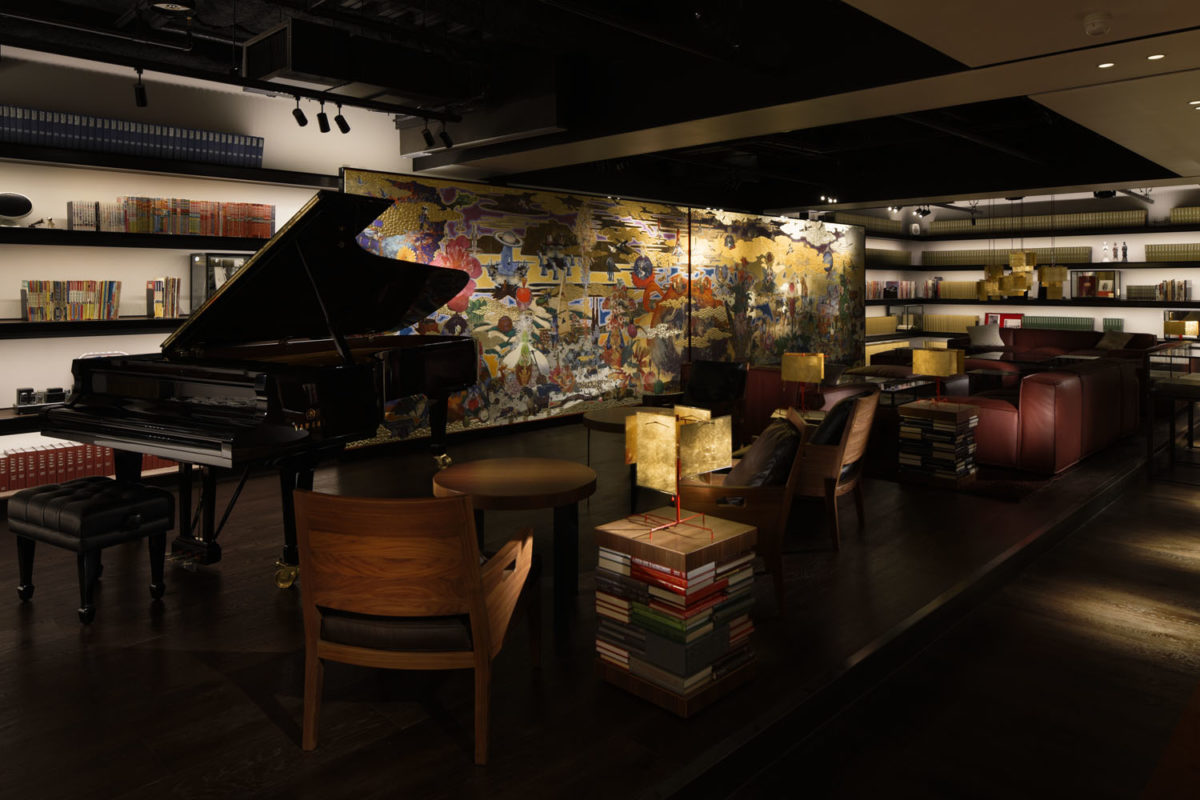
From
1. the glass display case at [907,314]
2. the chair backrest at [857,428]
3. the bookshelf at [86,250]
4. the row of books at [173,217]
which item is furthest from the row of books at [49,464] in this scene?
the glass display case at [907,314]

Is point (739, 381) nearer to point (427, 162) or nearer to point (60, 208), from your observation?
point (427, 162)

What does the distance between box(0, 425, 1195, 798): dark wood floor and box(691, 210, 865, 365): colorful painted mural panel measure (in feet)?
20.9

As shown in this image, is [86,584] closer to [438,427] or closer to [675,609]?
[438,427]

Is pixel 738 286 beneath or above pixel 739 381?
above

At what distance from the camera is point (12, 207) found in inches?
218

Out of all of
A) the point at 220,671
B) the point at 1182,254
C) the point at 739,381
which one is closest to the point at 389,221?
the point at 739,381

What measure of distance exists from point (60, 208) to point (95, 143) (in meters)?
0.54

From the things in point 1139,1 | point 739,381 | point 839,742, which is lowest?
point 839,742

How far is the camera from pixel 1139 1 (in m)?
3.65

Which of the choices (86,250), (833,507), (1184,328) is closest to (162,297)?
(86,250)

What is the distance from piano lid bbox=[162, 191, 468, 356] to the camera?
12.5ft

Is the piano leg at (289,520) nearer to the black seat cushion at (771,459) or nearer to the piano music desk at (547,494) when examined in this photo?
the piano music desk at (547,494)

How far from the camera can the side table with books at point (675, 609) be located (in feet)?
9.09

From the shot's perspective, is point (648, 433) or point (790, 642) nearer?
point (648, 433)
